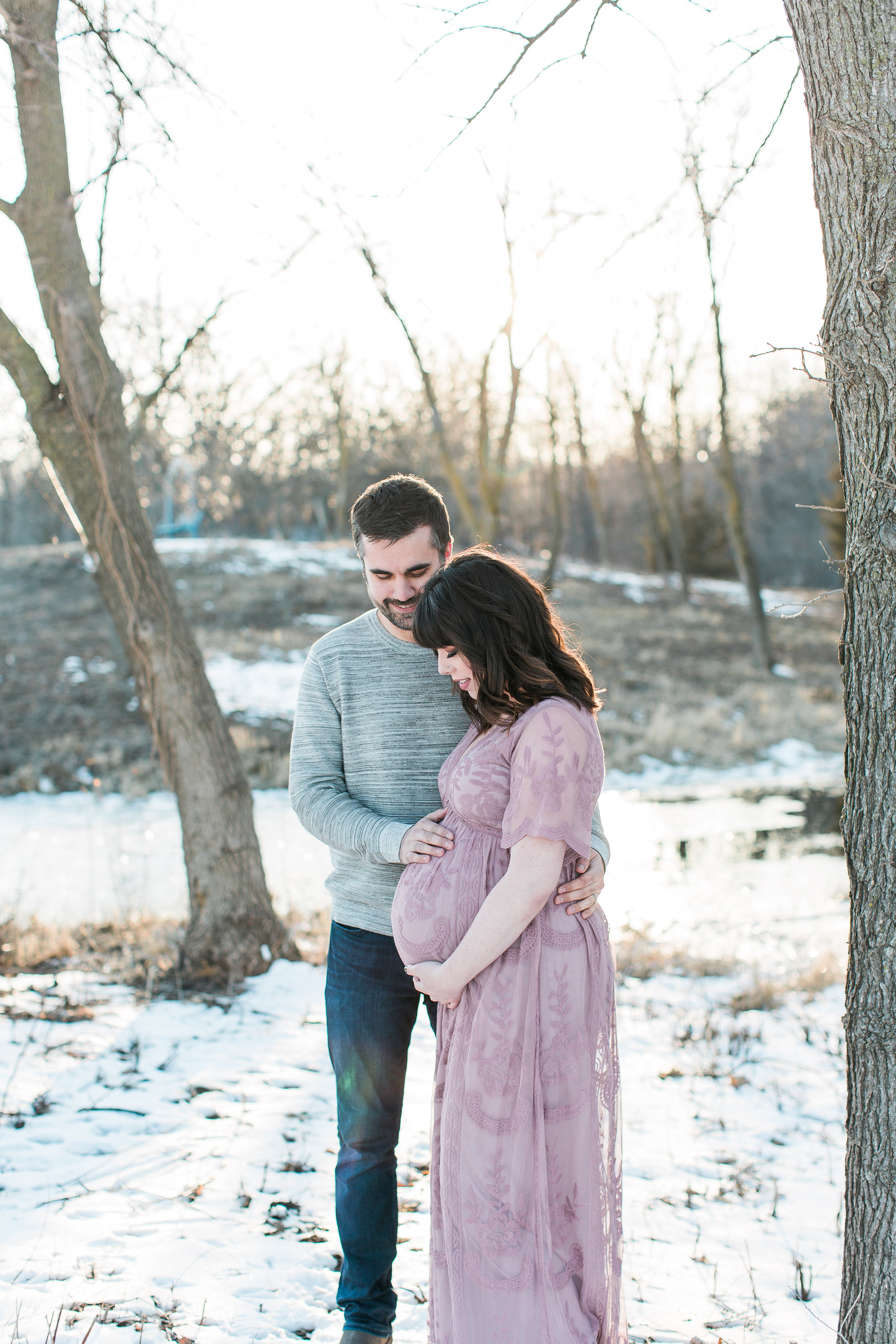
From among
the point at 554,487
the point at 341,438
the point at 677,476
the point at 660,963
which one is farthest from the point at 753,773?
the point at 341,438

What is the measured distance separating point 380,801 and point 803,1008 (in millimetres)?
3759

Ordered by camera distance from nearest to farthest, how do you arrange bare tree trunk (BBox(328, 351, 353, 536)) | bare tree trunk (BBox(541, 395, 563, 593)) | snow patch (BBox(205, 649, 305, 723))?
snow patch (BBox(205, 649, 305, 723)), bare tree trunk (BBox(541, 395, 563, 593)), bare tree trunk (BBox(328, 351, 353, 536))

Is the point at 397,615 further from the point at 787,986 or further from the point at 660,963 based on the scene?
the point at 660,963

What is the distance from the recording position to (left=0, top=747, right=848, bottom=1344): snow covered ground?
256cm

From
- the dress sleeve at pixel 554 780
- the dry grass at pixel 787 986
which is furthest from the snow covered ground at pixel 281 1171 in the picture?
the dress sleeve at pixel 554 780

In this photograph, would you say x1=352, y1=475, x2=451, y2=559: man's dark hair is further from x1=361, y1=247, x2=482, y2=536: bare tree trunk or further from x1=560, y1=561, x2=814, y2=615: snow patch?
x1=560, y1=561, x2=814, y2=615: snow patch

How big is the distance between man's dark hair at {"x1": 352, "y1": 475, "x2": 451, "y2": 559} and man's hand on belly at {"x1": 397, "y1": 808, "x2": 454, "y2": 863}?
715mm

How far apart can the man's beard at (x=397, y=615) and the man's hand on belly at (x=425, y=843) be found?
0.55 m

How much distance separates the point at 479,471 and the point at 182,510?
3212cm

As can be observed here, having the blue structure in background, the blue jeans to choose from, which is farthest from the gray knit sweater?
the blue structure in background

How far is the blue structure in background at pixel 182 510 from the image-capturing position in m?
32.0

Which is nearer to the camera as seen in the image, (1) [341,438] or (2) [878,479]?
(2) [878,479]

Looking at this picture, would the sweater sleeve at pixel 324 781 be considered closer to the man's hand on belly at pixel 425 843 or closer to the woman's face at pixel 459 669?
the man's hand on belly at pixel 425 843

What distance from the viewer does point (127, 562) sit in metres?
5.27
